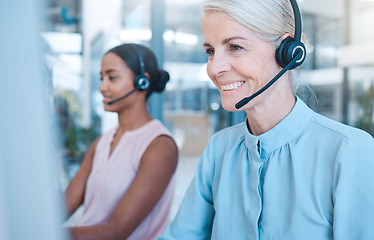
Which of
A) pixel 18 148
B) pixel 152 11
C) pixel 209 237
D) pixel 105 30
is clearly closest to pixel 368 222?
pixel 209 237

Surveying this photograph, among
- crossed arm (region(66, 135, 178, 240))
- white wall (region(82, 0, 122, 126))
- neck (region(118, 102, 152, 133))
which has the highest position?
white wall (region(82, 0, 122, 126))

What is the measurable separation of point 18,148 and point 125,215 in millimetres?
1057

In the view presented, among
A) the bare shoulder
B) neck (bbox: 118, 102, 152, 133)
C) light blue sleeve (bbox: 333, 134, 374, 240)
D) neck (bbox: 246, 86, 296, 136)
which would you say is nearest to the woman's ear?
neck (bbox: 246, 86, 296, 136)

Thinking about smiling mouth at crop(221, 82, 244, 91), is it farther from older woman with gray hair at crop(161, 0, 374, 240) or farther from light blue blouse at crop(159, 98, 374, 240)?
light blue blouse at crop(159, 98, 374, 240)

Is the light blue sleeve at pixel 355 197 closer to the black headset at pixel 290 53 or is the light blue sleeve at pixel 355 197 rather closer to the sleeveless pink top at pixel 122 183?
the black headset at pixel 290 53

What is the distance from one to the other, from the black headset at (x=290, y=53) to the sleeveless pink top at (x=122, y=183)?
650 mm

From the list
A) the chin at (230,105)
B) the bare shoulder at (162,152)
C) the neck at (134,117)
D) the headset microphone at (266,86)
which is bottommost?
the bare shoulder at (162,152)

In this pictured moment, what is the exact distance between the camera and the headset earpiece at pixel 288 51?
35.2 inches

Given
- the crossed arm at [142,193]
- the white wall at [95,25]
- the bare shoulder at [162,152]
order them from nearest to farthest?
the crossed arm at [142,193] → the bare shoulder at [162,152] → the white wall at [95,25]

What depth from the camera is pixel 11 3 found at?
0.25 meters

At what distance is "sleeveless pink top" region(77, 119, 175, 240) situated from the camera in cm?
141

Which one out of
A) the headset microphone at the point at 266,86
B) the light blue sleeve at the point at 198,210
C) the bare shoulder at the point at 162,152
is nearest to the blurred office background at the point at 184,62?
the bare shoulder at the point at 162,152

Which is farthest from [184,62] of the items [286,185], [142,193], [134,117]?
[286,185]

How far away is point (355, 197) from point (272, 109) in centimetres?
29
